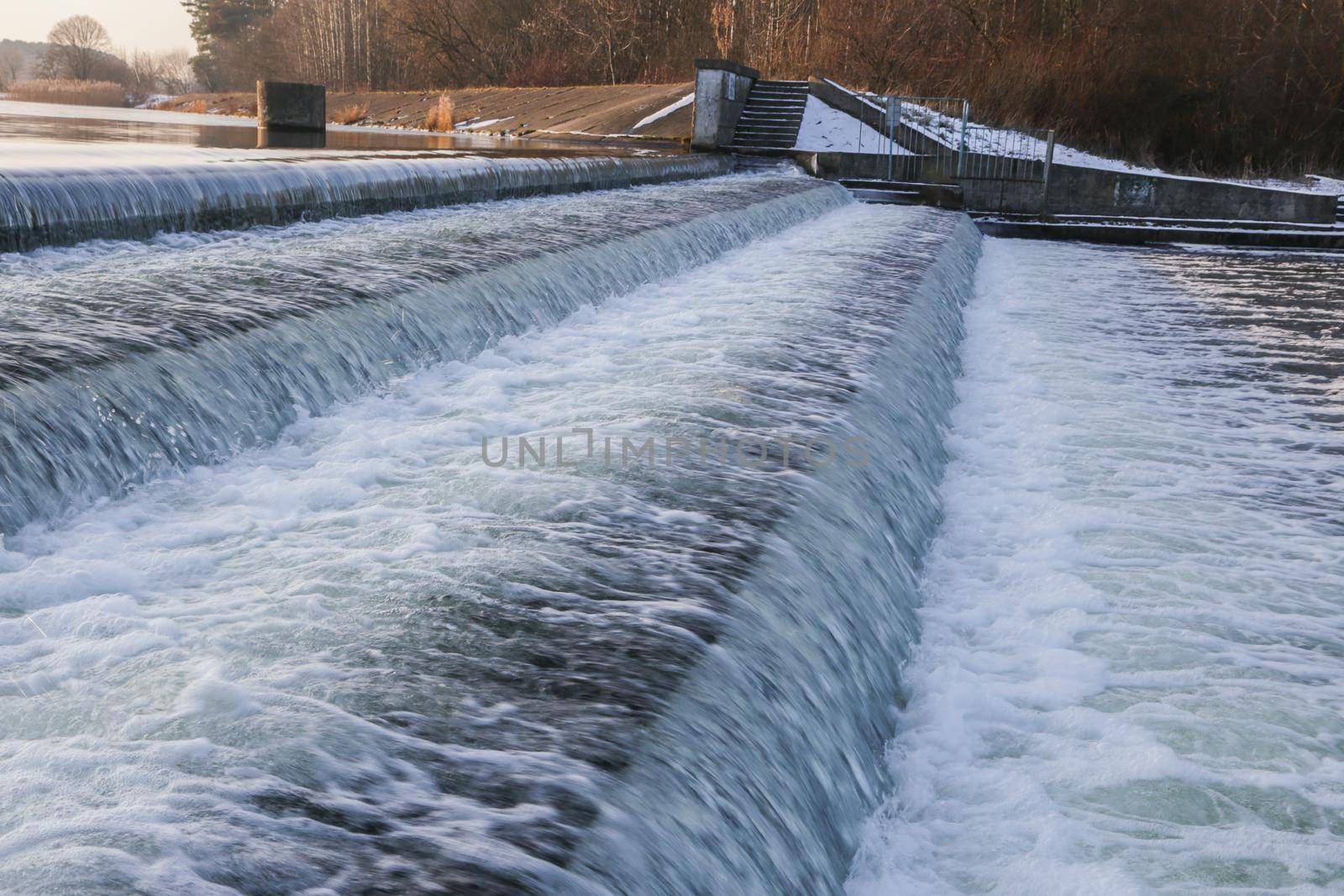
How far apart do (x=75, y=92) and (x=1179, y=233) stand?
147 feet

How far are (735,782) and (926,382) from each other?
3.95m

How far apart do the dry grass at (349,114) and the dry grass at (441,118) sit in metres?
2.75


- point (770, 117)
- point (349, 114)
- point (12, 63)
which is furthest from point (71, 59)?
point (770, 117)

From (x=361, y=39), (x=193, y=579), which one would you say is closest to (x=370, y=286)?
(x=193, y=579)

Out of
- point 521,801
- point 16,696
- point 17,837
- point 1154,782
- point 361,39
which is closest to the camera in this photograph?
point 17,837

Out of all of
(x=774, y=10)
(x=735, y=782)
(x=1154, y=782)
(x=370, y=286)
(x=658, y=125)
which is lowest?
(x=1154, y=782)

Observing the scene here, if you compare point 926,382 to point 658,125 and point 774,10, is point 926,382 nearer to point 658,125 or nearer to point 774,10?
point 658,125

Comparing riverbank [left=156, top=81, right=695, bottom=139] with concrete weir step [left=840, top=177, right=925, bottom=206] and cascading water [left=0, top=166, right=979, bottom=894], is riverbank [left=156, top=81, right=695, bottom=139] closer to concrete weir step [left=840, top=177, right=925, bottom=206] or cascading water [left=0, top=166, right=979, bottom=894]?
concrete weir step [left=840, top=177, right=925, bottom=206]

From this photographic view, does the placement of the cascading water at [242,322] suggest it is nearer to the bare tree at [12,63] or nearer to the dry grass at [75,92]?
the dry grass at [75,92]

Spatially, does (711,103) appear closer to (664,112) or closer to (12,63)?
(664,112)

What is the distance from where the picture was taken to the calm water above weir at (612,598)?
2020mm

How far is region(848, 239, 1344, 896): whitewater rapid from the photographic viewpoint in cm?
259

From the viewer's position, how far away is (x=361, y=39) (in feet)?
158

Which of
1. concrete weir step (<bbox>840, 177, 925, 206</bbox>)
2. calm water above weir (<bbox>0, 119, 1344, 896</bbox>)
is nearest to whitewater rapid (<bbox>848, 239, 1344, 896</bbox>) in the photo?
calm water above weir (<bbox>0, 119, 1344, 896</bbox>)
